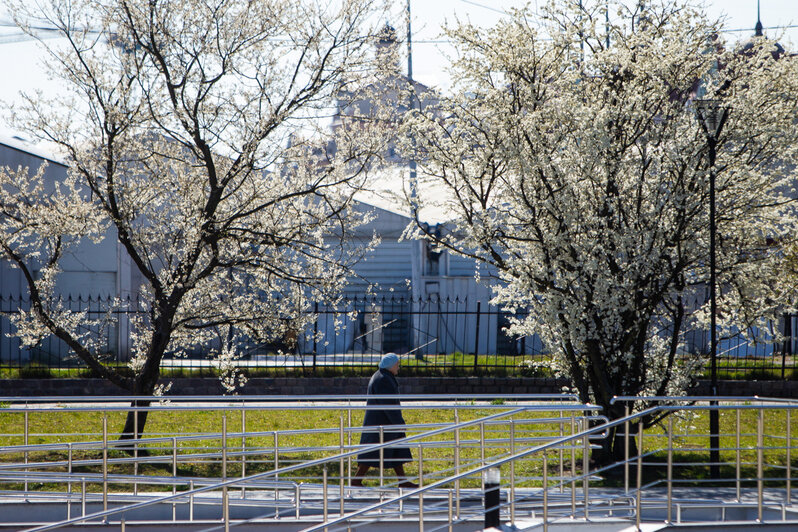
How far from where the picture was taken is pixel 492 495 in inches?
252

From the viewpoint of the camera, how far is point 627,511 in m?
8.93

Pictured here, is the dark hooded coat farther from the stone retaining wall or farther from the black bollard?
the stone retaining wall

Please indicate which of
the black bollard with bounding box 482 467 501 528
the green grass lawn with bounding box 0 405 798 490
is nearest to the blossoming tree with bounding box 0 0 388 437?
the green grass lawn with bounding box 0 405 798 490

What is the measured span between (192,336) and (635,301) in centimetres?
693

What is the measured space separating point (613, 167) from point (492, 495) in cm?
589

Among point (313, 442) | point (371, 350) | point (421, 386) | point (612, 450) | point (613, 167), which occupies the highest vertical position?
point (613, 167)

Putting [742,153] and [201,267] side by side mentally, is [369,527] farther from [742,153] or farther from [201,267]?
[742,153]

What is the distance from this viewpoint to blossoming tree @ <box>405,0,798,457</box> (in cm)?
1105

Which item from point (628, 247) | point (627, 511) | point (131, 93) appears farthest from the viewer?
point (131, 93)

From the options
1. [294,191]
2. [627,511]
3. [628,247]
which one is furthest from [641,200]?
[294,191]

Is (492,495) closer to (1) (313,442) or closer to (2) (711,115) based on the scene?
(2) (711,115)

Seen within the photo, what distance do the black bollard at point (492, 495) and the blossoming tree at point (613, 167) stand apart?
513cm

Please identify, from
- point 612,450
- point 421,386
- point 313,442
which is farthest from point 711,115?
point 421,386

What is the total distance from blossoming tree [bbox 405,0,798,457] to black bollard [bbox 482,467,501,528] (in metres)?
5.13
